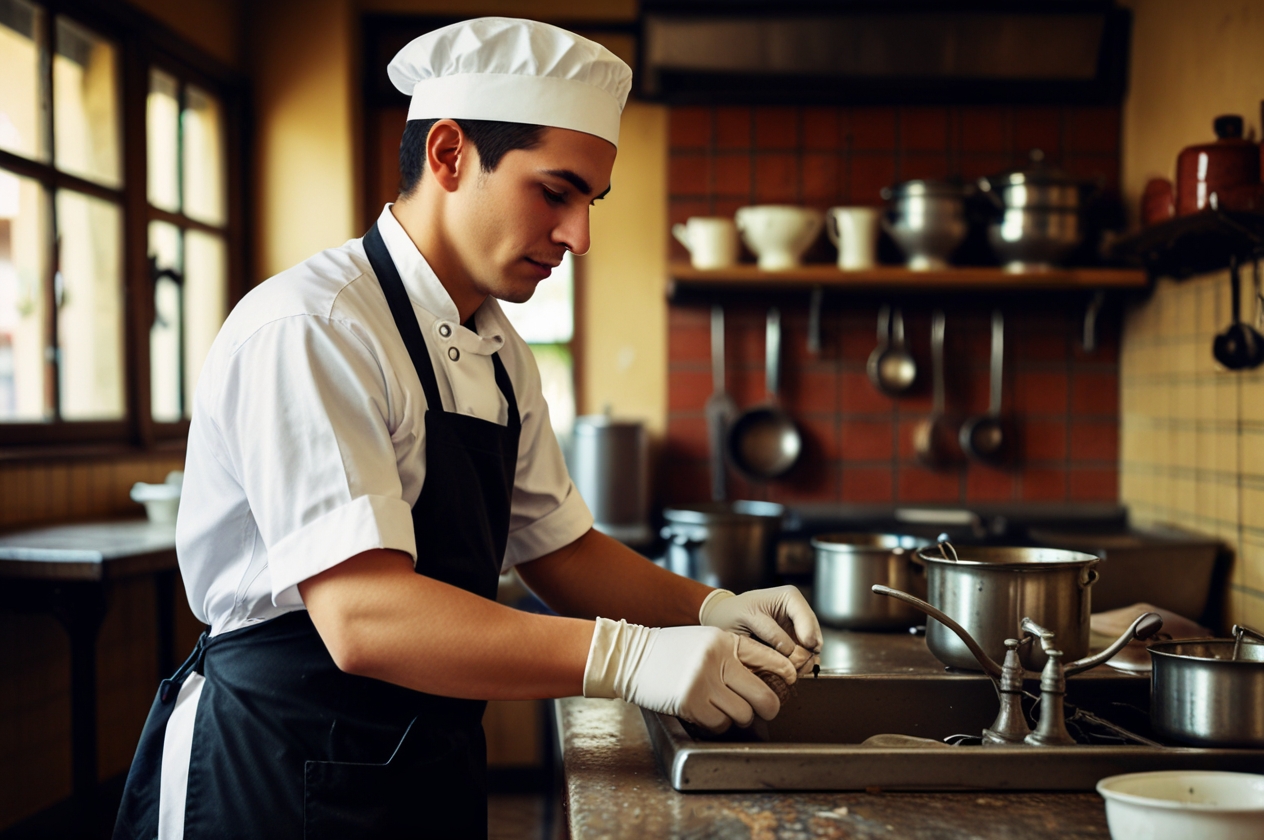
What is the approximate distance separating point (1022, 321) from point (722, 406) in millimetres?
1034

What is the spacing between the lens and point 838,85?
3379mm

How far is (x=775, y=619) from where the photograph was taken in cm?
137

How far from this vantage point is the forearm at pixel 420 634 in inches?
39.8

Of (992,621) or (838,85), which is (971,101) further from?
(992,621)

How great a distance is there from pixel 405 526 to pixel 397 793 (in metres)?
0.31

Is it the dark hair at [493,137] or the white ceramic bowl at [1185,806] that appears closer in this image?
the white ceramic bowl at [1185,806]

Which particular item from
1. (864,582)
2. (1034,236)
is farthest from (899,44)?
(864,582)

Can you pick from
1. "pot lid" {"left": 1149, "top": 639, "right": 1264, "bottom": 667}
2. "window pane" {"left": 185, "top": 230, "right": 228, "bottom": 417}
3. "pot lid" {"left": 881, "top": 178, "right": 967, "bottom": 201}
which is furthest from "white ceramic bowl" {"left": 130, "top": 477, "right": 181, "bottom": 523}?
"pot lid" {"left": 1149, "top": 639, "right": 1264, "bottom": 667}

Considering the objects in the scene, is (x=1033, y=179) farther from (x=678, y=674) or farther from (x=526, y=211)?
(x=678, y=674)

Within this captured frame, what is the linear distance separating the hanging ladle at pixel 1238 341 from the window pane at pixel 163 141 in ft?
9.84

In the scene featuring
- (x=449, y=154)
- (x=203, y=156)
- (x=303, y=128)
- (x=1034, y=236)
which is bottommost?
(x=449, y=154)

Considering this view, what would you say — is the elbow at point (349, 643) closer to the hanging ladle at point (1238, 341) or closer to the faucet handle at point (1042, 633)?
the faucet handle at point (1042, 633)

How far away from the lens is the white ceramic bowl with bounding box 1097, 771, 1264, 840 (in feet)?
2.63

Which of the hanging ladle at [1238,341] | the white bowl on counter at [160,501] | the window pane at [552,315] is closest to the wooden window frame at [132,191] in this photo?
the white bowl on counter at [160,501]
